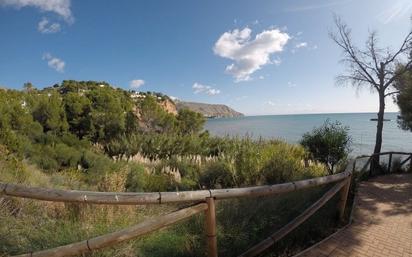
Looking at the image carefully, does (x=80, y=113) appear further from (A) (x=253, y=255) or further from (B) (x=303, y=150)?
(A) (x=253, y=255)

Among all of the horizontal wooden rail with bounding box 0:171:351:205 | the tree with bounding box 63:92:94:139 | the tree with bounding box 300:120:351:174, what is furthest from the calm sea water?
the tree with bounding box 63:92:94:139

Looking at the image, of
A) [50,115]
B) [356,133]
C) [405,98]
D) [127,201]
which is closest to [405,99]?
[405,98]

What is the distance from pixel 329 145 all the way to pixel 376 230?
479cm

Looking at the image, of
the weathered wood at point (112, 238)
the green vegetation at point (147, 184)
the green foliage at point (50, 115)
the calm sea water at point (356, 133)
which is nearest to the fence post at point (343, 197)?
the green vegetation at point (147, 184)

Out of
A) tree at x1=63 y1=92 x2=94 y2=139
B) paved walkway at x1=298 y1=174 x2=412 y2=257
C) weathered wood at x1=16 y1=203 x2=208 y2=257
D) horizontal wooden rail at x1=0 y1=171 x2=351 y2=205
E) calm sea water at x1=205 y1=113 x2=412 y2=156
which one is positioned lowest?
calm sea water at x1=205 y1=113 x2=412 y2=156

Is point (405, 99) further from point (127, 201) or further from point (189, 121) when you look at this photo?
point (189, 121)

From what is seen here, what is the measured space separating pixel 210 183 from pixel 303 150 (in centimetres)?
393

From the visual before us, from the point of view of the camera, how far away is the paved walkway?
3.52m

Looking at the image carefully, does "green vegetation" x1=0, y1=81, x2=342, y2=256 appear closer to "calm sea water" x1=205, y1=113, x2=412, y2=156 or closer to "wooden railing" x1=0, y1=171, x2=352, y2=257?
→ "wooden railing" x1=0, y1=171, x2=352, y2=257

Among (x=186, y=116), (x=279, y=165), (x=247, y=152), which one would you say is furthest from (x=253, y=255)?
(x=186, y=116)

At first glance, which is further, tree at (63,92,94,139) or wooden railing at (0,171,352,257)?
tree at (63,92,94,139)

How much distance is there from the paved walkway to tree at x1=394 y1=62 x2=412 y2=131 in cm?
540

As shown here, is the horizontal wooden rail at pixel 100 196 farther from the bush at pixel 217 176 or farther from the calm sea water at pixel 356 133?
the calm sea water at pixel 356 133

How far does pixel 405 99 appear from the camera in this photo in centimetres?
1160
